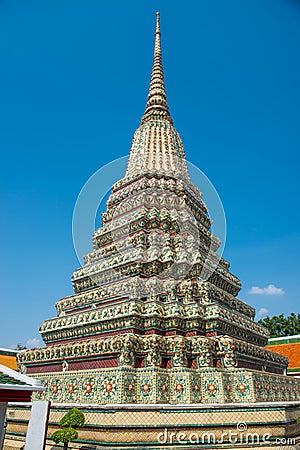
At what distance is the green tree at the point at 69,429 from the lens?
8320mm

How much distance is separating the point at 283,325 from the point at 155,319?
2646cm

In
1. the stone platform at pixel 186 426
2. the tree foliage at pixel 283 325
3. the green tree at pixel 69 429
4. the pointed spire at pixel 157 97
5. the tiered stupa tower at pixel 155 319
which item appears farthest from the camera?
the tree foliage at pixel 283 325

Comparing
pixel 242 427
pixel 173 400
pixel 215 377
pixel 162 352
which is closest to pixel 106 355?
pixel 162 352

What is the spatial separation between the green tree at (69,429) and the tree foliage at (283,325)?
29166 mm

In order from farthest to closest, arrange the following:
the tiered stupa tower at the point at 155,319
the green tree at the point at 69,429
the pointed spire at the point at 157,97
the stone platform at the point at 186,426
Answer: the pointed spire at the point at 157,97, the tiered stupa tower at the point at 155,319, the stone platform at the point at 186,426, the green tree at the point at 69,429

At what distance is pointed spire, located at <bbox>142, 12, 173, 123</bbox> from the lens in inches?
909

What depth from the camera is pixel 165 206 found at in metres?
17.3

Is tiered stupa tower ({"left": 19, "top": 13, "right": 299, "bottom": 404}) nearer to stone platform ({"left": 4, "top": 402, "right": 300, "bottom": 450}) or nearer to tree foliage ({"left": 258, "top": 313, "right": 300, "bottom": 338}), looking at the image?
stone platform ({"left": 4, "top": 402, "right": 300, "bottom": 450})

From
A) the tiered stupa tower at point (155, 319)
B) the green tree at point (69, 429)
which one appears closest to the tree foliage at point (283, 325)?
the tiered stupa tower at point (155, 319)

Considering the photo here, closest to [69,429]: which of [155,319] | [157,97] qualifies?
[155,319]

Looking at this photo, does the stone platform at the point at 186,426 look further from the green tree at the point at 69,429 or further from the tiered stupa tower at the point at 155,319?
the tiered stupa tower at the point at 155,319

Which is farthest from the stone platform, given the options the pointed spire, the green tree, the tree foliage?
the tree foliage

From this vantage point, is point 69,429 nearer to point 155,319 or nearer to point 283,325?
point 155,319

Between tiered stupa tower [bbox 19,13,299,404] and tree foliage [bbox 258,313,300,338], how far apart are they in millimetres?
18502
